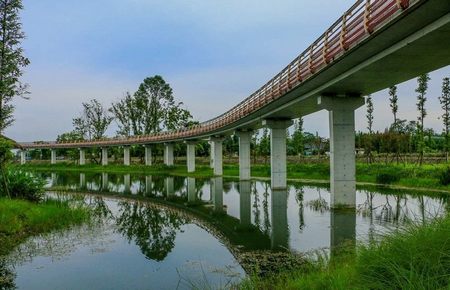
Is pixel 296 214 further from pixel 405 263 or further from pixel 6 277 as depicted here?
pixel 405 263

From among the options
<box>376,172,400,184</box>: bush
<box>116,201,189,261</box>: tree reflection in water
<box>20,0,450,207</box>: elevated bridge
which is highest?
<box>20,0,450,207</box>: elevated bridge

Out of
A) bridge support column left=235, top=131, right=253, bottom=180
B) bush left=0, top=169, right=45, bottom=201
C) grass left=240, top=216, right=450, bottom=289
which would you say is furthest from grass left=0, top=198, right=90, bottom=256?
bridge support column left=235, top=131, right=253, bottom=180

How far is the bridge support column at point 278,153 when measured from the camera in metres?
33.4

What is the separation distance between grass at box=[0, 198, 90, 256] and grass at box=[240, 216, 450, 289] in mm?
10499

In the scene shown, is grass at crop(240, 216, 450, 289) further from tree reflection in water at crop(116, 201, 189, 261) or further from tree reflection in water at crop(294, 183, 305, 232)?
tree reflection in water at crop(294, 183, 305, 232)

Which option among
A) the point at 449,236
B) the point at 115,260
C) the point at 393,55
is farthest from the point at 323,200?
the point at 449,236

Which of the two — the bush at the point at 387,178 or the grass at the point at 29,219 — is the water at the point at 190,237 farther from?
the bush at the point at 387,178

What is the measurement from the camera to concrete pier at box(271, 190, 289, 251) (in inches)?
545

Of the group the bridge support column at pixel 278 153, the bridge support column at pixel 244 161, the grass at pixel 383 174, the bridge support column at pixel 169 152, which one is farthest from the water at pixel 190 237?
the bridge support column at pixel 169 152

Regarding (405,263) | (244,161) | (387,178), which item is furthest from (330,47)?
(244,161)

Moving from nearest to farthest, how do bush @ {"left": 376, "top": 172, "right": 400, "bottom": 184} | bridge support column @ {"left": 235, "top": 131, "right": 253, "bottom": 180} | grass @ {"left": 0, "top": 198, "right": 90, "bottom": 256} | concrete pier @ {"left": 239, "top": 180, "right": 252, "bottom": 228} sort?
grass @ {"left": 0, "top": 198, "right": 90, "bottom": 256} < concrete pier @ {"left": 239, "top": 180, "right": 252, "bottom": 228} < bush @ {"left": 376, "top": 172, "right": 400, "bottom": 184} < bridge support column @ {"left": 235, "top": 131, "right": 253, "bottom": 180}

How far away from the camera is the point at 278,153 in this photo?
33.8 meters

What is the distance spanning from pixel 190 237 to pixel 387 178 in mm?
20680

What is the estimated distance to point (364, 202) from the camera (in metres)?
23.4
